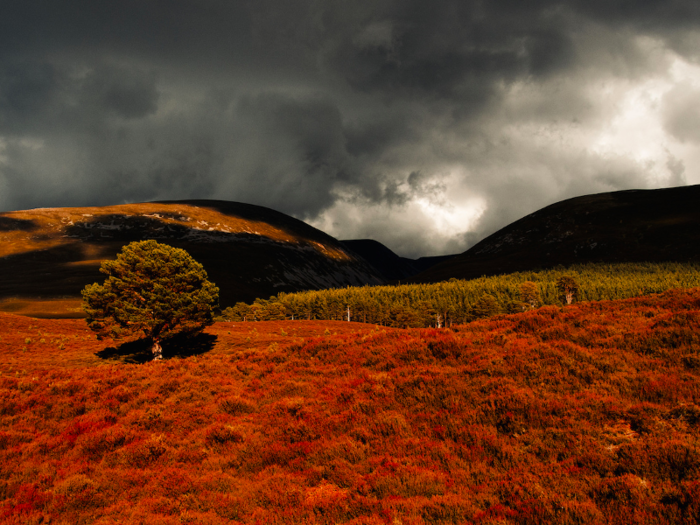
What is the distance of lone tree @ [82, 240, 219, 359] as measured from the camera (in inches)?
1368

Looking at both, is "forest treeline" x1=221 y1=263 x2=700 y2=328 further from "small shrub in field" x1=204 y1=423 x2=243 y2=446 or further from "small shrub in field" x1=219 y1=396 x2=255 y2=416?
"small shrub in field" x1=204 y1=423 x2=243 y2=446

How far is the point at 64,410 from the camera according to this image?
51.9 ft

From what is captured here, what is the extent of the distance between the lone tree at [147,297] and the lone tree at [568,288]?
154 meters

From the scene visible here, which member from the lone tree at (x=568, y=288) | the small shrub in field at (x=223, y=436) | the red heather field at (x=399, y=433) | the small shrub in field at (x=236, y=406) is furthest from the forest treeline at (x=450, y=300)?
the small shrub in field at (x=223, y=436)

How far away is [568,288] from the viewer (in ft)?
489

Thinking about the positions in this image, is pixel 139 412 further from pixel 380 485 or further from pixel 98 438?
pixel 380 485

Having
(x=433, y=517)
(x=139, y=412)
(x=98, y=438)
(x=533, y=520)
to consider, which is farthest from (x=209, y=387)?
(x=533, y=520)

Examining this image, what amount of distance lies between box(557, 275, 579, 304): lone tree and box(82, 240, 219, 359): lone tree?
154452 millimetres

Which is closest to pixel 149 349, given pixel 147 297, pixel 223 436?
pixel 147 297

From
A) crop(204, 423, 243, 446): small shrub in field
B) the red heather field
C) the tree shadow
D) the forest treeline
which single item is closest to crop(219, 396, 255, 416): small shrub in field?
the red heather field

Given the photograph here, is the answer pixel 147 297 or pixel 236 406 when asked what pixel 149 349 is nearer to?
pixel 147 297

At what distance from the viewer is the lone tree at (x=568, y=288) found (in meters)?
148

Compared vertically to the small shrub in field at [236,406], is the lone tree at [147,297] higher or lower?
higher

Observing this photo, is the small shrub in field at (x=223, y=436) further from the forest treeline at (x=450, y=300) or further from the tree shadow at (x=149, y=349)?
the forest treeline at (x=450, y=300)
